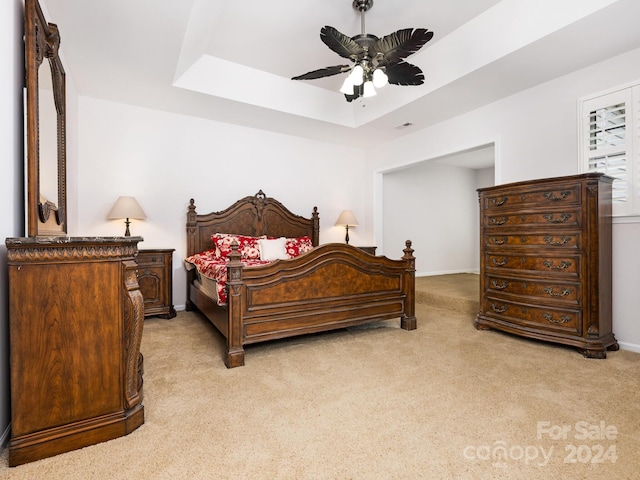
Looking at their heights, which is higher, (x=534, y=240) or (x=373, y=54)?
(x=373, y=54)

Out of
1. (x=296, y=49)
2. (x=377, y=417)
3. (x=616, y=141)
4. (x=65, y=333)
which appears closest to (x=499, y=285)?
(x=616, y=141)

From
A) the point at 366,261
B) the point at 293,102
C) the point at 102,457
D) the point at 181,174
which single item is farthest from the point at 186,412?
the point at 293,102

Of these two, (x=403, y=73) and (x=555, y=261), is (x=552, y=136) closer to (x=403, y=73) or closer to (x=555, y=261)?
(x=555, y=261)

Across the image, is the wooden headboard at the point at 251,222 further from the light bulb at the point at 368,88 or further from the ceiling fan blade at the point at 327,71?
the light bulb at the point at 368,88

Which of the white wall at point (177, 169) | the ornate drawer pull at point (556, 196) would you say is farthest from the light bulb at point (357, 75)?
the white wall at point (177, 169)

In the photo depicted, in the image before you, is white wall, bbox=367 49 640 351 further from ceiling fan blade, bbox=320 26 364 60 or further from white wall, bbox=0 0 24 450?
white wall, bbox=0 0 24 450

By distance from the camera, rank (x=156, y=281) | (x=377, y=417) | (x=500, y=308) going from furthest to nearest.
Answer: (x=156, y=281) → (x=500, y=308) → (x=377, y=417)

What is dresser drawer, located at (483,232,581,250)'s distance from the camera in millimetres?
2660

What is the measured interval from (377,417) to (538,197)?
7.56 ft

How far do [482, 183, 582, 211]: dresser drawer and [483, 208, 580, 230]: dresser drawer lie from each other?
6 centimetres

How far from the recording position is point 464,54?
123 inches

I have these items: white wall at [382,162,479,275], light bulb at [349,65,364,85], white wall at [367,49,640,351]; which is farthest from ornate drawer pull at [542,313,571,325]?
white wall at [382,162,479,275]

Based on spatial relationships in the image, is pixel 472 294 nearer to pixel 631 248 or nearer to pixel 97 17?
pixel 631 248

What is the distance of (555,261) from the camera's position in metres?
2.74
